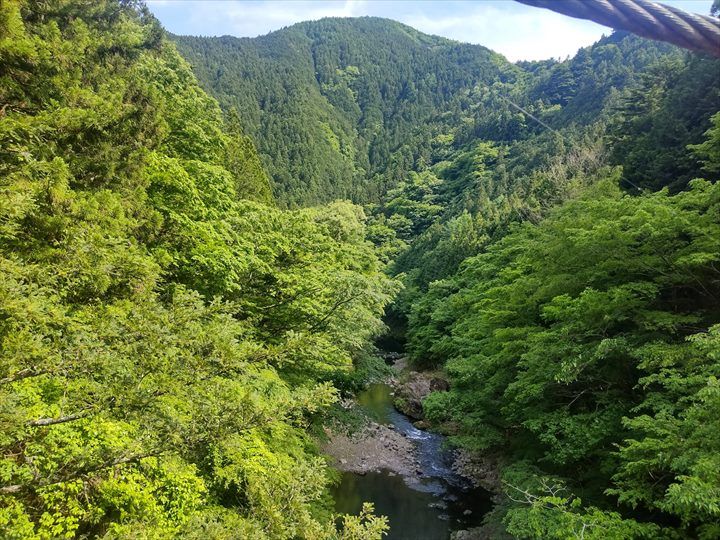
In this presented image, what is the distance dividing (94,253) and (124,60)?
30.7 feet

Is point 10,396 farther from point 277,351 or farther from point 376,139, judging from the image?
point 376,139

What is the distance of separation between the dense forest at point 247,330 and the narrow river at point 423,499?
2.11 metres

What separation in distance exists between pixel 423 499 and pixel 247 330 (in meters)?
11.9

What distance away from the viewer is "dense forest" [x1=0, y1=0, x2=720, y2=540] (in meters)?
5.74

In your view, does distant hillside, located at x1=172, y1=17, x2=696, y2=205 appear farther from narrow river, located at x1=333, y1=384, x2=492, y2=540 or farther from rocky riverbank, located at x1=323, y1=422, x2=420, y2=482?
narrow river, located at x1=333, y1=384, x2=492, y2=540

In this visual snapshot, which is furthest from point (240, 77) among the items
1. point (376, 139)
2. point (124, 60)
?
point (124, 60)

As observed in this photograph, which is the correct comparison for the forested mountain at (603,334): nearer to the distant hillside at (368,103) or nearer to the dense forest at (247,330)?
the dense forest at (247,330)

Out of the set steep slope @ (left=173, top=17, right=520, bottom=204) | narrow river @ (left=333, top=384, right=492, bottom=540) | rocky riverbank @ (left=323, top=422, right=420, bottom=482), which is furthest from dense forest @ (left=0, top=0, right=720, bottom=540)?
steep slope @ (left=173, top=17, right=520, bottom=204)

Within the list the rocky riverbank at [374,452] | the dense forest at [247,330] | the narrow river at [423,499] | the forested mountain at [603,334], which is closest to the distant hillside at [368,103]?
the forested mountain at [603,334]

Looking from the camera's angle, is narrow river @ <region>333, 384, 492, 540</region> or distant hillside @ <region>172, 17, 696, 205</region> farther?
distant hillside @ <region>172, 17, 696, 205</region>

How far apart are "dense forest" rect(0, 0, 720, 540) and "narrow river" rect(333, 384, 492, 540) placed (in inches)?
83.2

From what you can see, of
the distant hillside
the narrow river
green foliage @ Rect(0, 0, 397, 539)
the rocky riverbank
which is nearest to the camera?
green foliage @ Rect(0, 0, 397, 539)

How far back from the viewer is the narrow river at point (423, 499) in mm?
16656

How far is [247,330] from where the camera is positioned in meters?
11.1
